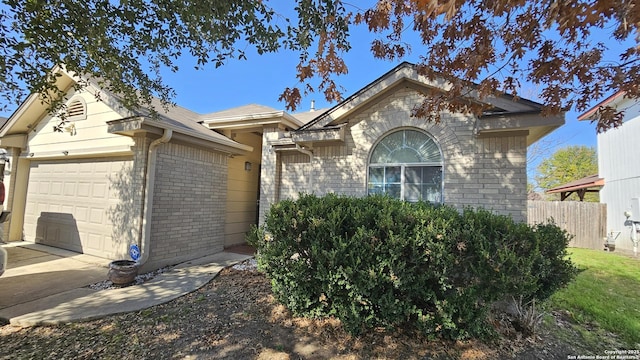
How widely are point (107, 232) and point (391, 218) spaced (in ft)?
24.0

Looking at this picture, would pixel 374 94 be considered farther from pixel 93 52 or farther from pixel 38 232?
pixel 38 232

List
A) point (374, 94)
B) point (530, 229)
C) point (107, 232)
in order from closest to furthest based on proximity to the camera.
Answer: point (530, 229), point (374, 94), point (107, 232)

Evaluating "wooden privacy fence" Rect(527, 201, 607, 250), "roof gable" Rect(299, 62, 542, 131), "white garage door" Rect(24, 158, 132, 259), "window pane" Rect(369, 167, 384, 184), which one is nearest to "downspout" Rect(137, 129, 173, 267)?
"white garage door" Rect(24, 158, 132, 259)

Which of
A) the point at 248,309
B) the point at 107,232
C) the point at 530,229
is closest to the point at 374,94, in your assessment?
the point at 530,229

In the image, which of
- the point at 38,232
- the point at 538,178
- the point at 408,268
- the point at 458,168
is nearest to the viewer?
the point at 408,268

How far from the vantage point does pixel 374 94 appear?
6.56 metres

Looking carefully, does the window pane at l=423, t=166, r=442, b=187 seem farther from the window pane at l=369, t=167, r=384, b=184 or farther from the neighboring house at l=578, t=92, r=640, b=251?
the neighboring house at l=578, t=92, r=640, b=251

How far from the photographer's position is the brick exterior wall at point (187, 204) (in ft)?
22.0

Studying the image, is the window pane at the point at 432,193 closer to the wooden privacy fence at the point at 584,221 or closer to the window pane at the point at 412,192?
the window pane at the point at 412,192

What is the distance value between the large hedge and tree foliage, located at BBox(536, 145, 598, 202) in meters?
30.7

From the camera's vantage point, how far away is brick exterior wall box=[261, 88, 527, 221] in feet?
18.1

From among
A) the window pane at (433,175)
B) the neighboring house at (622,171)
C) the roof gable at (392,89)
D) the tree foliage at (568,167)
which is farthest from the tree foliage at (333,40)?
the tree foliage at (568,167)

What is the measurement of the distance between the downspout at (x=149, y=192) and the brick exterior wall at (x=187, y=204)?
0.13 m

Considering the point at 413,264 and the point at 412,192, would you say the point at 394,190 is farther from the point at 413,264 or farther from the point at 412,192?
the point at 413,264
